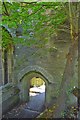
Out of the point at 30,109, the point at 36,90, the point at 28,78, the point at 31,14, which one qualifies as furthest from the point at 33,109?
the point at 31,14

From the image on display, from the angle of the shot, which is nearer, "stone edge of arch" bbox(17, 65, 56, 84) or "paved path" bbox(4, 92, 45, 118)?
"paved path" bbox(4, 92, 45, 118)

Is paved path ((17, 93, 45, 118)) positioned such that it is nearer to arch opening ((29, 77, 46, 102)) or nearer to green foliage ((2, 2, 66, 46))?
arch opening ((29, 77, 46, 102))

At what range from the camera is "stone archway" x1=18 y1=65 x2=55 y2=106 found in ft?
26.5

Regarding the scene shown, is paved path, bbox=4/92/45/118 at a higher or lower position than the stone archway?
lower

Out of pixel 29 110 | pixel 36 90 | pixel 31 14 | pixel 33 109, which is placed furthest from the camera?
pixel 36 90

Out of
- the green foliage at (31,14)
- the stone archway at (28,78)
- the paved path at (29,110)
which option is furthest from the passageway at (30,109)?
the green foliage at (31,14)

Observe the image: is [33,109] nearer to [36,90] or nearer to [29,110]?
[29,110]

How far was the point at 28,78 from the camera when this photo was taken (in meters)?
8.66


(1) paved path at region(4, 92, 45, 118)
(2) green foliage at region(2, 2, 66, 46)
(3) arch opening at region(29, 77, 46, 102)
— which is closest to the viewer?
(2) green foliage at region(2, 2, 66, 46)

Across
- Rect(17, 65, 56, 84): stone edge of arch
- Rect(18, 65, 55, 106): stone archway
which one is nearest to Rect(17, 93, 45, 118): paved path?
Rect(18, 65, 55, 106): stone archway

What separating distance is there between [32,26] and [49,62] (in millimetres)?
2319

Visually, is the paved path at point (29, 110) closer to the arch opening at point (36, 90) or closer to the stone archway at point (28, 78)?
the stone archway at point (28, 78)

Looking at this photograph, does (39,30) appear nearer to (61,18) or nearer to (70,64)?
(61,18)

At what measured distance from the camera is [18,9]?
5.00m
